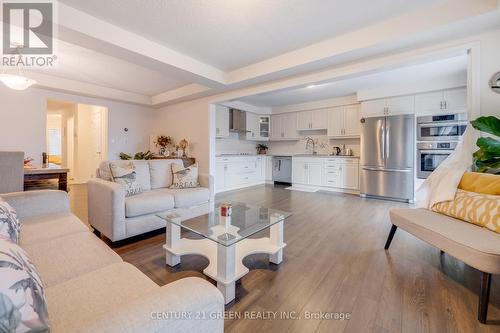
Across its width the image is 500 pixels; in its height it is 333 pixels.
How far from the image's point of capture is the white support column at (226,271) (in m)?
1.47

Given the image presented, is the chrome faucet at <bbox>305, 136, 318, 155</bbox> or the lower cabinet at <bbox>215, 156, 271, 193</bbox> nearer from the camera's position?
the lower cabinet at <bbox>215, 156, 271, 193</bbox>

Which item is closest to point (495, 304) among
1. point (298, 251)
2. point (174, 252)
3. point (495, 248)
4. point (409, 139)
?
point (495, 248)

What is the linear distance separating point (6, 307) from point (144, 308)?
0.91 feet

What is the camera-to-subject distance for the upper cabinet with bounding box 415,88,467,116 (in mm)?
3906

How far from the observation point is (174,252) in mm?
1850

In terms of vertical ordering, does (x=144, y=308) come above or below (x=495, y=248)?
above

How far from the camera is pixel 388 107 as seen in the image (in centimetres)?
457

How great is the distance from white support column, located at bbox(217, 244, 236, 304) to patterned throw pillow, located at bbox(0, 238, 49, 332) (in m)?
0.99

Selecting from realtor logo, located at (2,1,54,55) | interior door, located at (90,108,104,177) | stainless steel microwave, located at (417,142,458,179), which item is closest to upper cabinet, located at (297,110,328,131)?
stainless steel microwave, located at (417,142,458,179)

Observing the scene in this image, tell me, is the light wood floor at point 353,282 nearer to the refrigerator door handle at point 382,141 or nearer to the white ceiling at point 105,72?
the refrigerator door handle at point 382,141

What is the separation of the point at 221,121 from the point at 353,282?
15.1ft

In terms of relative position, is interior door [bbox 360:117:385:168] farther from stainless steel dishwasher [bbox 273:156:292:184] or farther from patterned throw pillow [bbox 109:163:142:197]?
patterned throw pillow [bbox 109:163:142:197]

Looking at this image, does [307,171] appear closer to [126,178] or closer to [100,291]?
[126,178]

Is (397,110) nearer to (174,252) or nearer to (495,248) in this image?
(495,248)
